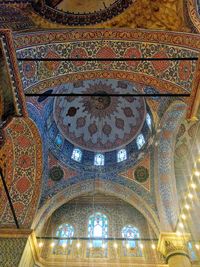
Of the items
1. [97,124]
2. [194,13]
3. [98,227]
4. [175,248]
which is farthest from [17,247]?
[194,13]

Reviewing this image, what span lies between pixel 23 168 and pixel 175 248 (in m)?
4.95

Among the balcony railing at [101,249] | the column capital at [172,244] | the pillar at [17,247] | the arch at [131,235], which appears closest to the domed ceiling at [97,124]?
the arch at [131,235]

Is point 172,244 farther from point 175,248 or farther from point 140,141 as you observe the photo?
point 140,141

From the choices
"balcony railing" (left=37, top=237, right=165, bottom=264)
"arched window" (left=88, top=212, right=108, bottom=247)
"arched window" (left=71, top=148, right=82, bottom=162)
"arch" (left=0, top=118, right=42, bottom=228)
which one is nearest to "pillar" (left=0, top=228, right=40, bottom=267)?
"arch" (left=0, top=118, right=42, bottom=228)

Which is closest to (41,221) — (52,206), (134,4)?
(52,206)

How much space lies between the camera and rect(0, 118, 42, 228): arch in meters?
7.82

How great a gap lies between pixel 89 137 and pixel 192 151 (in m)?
4.24

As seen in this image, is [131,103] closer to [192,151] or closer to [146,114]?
[146,114]

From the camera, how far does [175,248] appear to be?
7508mm

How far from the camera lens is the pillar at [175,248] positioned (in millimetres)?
7285

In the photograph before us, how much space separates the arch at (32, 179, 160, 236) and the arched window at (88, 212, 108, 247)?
94 centimetres

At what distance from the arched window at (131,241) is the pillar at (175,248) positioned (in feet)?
3.53

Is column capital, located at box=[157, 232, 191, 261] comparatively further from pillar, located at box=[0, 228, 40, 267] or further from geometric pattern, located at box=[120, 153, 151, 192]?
pillar, located at box=[0, 228, 40, 267]

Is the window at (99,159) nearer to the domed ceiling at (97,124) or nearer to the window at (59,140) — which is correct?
the domed ceiling at (97,124)
